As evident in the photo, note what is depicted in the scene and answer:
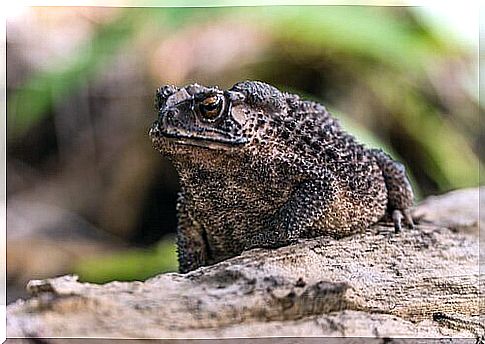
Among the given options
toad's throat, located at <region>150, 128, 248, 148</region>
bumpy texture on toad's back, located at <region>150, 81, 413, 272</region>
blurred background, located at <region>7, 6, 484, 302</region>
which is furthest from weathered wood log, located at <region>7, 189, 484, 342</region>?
blurred background, located at <region>7, 6, 484, 302</region>

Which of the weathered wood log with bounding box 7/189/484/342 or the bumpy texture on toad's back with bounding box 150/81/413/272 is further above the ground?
the bumpy texture on toad's back with bounding box 150/81/413/272

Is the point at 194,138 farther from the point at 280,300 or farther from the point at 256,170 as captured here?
the point at 280,300

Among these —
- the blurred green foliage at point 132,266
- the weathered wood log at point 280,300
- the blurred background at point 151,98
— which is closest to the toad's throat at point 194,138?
the weathered wood log at point 280,300

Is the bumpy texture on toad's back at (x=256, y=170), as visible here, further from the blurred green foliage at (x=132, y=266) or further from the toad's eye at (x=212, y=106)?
the blurred green foliage at (x=132, y=266)

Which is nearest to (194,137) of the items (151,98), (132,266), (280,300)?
(280,300)

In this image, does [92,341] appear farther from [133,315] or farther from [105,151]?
[105,151]

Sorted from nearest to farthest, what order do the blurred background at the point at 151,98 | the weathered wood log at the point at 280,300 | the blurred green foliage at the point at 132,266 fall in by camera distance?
the weathered wood log at the point at 280,300 < the blurred green foliage at the point at 132,266 < the blurred background at the point at 151,98

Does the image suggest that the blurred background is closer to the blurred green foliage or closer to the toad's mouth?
the blurred green foliage
